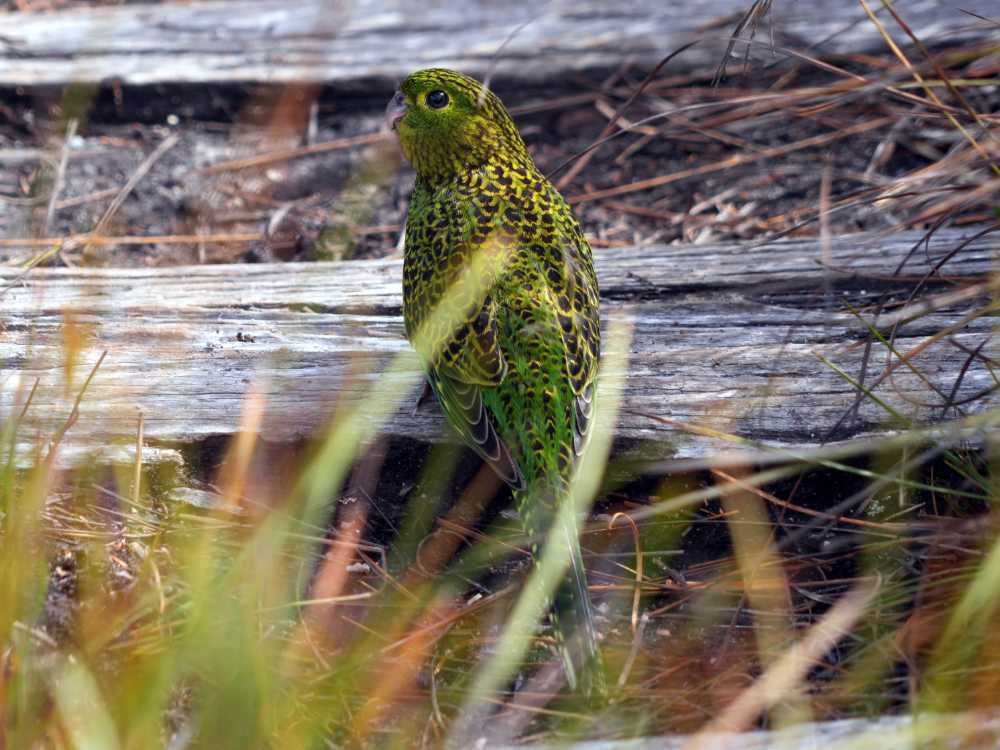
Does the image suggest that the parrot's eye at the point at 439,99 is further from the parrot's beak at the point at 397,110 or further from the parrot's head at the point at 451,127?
the parrot's beak at the point at 397,110

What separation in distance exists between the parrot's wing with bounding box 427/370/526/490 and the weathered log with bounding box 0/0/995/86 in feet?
9.95

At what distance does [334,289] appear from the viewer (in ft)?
13.8

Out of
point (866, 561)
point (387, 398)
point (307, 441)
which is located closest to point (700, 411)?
point (866, 561)

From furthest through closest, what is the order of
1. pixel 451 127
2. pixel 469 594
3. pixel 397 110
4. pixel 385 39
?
pixel 385 39
pixel 397 110
pixel 451 127
pixel 469 594

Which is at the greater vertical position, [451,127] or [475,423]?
[451,127]

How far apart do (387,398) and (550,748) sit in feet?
4.87

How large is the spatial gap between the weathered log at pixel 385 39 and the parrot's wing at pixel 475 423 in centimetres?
303

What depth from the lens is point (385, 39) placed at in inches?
240

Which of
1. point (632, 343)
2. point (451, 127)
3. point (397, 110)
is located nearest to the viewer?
point (632, 343)

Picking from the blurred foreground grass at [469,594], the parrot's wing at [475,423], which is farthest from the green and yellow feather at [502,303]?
the blurred foreground grass at [469,594]

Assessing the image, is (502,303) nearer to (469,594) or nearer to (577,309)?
(577,309)

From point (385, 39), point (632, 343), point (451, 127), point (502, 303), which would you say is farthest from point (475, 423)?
point (385, 39)

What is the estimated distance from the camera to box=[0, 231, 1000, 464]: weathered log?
3439 mm

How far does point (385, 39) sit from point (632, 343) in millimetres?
3041
